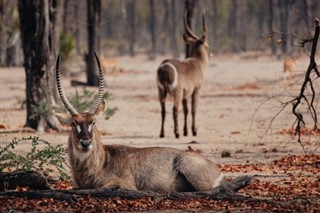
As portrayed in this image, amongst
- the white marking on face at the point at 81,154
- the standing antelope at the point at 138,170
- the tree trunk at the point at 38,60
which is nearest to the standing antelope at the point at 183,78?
the tree trunk at the point at 38,60

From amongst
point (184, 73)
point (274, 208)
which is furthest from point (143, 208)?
point (184, 73)

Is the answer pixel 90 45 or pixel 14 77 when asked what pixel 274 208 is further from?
pixel 14 77

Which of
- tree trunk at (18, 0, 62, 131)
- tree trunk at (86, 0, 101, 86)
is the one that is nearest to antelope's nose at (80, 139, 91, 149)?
tree trunk at (18, 0, 62, 131)

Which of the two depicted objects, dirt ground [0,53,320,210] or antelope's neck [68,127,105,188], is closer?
antelope's neck [68,127,105,188]

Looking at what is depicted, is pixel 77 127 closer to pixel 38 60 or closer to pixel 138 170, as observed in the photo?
pixel 138 170

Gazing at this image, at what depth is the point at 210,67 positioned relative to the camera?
48.8 m

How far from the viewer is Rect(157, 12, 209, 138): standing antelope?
655 inches

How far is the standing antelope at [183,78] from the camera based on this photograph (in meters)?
16.6

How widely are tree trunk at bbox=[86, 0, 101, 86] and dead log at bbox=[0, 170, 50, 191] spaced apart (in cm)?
1956

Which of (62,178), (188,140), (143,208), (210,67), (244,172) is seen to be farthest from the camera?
(210,67)

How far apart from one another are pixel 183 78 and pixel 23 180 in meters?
7.75

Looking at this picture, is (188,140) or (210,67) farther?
(210,67)

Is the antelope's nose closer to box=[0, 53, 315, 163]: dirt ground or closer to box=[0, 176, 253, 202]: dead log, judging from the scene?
box=[0, 176, 253, 202]: dead log

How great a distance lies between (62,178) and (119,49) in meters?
69.7
